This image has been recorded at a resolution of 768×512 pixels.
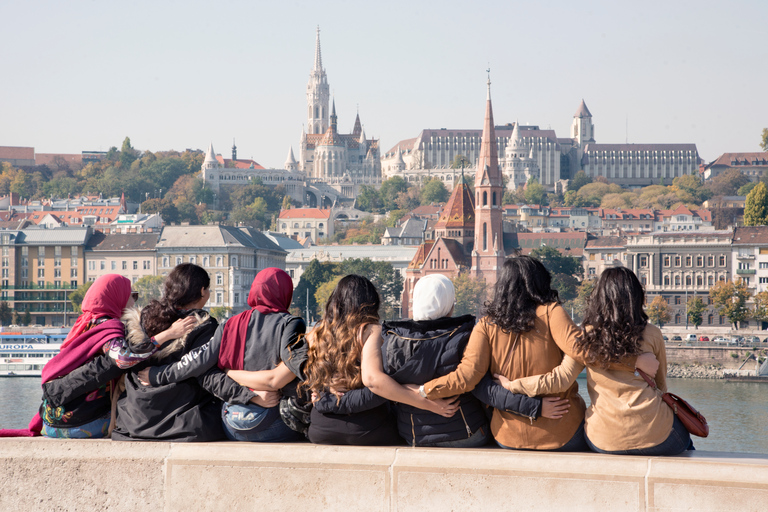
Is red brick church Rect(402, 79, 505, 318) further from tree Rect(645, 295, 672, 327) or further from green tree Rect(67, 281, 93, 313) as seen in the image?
green tree Rect(67, 281, 93, 313)

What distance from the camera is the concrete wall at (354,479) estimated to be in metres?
3.95

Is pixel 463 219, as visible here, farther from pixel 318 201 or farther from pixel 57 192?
pixel 57 192

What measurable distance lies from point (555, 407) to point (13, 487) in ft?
7.44

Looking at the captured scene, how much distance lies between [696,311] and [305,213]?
71.1 meters

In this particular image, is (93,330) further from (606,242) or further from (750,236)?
(606,242)

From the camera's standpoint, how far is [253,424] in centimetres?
483

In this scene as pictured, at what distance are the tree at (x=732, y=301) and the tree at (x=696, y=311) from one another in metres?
2.07

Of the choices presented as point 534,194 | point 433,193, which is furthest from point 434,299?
point 433,193

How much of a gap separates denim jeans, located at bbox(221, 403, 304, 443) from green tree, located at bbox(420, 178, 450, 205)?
436ft

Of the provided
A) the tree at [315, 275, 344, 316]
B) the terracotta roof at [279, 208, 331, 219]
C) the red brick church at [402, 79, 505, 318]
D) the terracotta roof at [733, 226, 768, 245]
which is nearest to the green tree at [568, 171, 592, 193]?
the terracotta roof at [279, 208, 331, 219]

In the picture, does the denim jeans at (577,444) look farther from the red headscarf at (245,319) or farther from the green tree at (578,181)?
the green tree at (578,181)

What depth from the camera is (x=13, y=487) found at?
455 centimetres

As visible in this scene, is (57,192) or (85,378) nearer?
(85,378)

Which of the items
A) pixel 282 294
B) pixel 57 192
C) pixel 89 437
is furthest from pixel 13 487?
pixel 57 192
